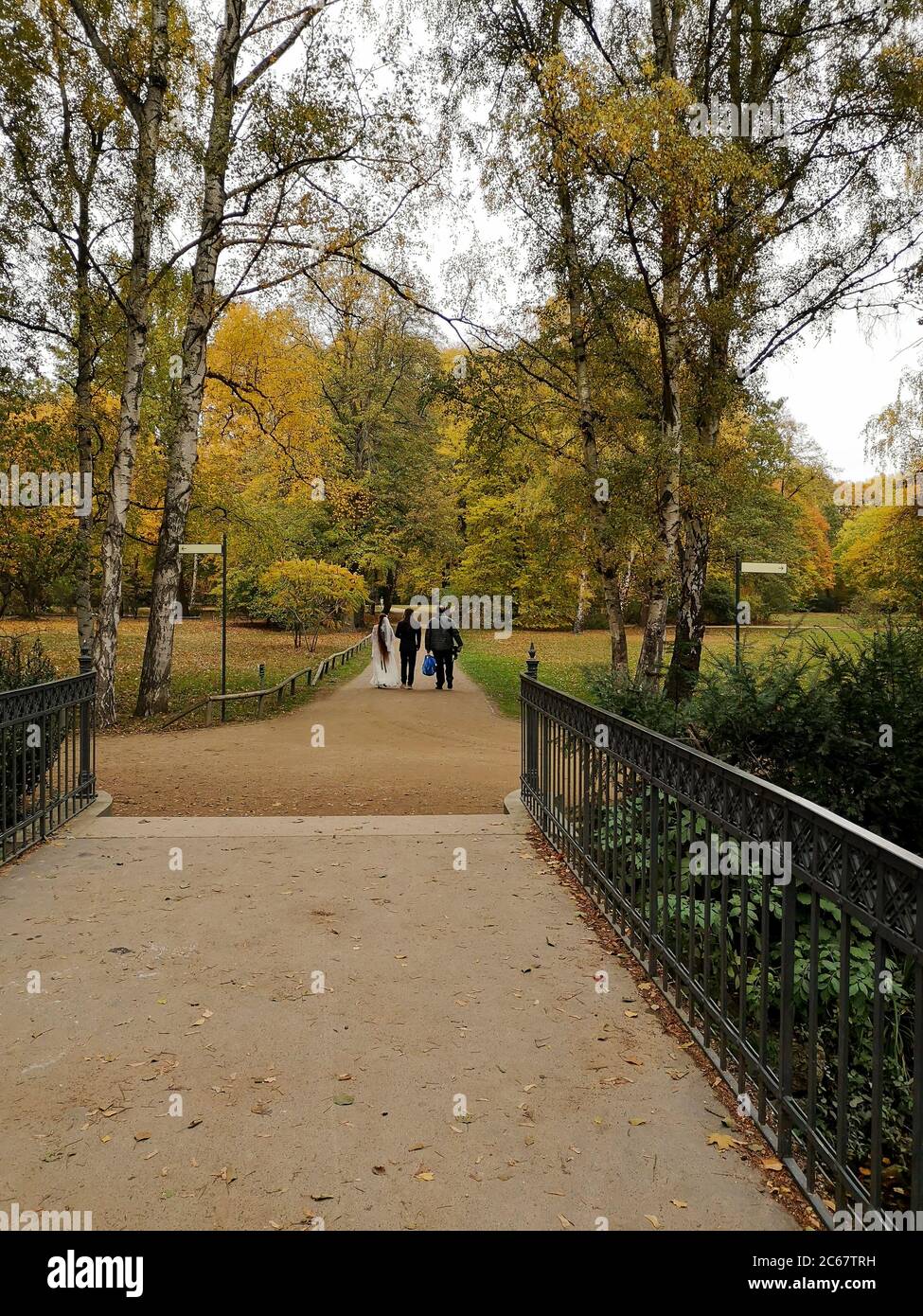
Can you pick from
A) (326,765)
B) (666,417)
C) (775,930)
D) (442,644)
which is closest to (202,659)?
(442,644)

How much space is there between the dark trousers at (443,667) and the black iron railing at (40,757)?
12.0 meters

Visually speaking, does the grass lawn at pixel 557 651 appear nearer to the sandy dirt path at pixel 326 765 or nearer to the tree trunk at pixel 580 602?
the tree trunk at pixel 580 602

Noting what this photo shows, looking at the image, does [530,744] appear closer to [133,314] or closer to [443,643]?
[133,314]

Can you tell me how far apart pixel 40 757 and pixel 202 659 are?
A: 1943 cm

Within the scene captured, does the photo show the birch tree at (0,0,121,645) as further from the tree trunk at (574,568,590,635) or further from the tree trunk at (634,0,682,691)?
the tree trunk at (574,568,590,635)

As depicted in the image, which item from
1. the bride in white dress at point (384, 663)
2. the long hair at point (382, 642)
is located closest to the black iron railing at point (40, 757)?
the long hair at point (382, 642)

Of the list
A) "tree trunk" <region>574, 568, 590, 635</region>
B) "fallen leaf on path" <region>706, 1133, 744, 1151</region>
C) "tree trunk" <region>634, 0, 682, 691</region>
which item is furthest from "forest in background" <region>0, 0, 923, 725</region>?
"tree trunk" <region>574, 568, 590, 635</region>

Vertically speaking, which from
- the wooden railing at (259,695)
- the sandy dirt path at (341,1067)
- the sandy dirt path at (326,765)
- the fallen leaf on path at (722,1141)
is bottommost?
the sandy dirt path at (326,765)

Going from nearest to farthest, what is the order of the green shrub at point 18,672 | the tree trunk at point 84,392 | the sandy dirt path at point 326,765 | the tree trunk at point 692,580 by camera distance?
the green shrub at point 18,672 < the sandy dirt path at point 326,765 < the tree trunk at point 692,580 < the tree trunk at point 84,392

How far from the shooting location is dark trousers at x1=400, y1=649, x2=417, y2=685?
63.2ft

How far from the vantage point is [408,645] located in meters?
19.3

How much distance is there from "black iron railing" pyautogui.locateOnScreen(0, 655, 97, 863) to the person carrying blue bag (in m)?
11.9

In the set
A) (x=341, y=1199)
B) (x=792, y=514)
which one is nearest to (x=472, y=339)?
(x=341, y=1199)

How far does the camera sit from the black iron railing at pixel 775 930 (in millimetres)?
2148
